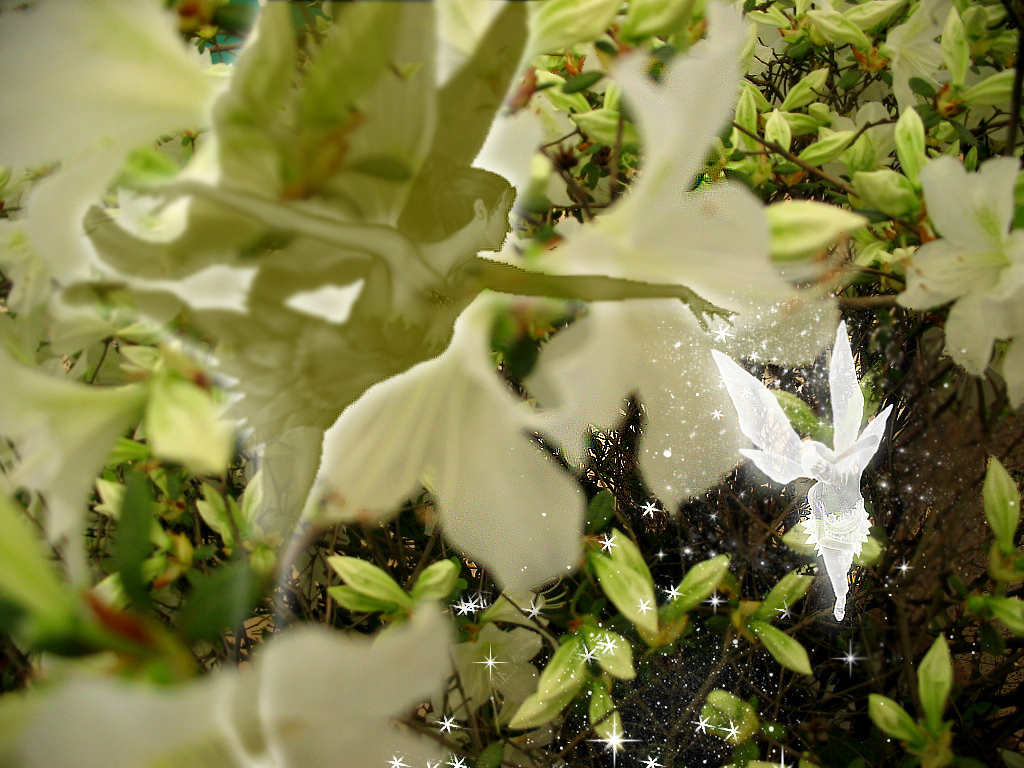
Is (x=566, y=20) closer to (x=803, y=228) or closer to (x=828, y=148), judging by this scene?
(x=803, y=228)

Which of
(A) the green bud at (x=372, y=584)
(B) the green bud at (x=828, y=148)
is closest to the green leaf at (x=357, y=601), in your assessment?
(A) the green bud at (x=372, y=584)

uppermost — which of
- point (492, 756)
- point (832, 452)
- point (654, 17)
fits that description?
point (654, 17)

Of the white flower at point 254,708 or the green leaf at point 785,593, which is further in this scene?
the green leaf at point 785,593

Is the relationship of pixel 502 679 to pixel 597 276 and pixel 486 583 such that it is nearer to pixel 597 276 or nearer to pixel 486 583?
pixel 486 583

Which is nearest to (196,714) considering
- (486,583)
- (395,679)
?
(395,679)

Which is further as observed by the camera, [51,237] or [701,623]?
[701,623]

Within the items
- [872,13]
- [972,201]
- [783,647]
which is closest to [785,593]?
[783,647]

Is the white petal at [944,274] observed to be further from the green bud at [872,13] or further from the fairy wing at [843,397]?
the green bud at [872,13]
